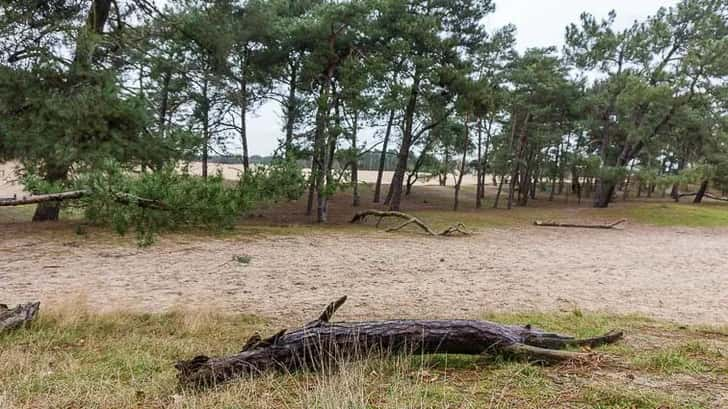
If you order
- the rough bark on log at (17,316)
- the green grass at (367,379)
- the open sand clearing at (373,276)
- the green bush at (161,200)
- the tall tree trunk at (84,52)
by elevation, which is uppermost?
the tall tree trunk at (84,52)

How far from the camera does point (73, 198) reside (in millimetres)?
3539

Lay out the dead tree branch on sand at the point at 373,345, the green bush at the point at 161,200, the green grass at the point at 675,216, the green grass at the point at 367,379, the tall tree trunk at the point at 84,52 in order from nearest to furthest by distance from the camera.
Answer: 1. the green grass at the point at 367,379
2. the dead tree branch on sand at the point at 373,345
3. the green bush at the point at 161,200
4. the tall tree trunk at the point at 84,52
5. the green grass at the point at 675,216

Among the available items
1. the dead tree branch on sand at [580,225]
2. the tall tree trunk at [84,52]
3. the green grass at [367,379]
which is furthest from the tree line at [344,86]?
the dead tree branch on sand at [580,225]

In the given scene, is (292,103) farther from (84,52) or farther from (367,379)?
(367,379)

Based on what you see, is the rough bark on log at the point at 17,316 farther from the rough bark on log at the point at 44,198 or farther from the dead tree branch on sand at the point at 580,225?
the dead tree branch on sand at the point at 580,225

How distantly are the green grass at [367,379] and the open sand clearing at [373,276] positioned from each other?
1.87m

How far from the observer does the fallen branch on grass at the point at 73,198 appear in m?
3.24

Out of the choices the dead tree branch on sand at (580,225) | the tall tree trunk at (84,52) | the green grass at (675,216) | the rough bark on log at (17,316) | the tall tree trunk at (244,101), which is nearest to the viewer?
the rough bark on log at (17,316)

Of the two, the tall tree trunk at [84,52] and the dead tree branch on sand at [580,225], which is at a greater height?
the tall tree trunk at [84,52]

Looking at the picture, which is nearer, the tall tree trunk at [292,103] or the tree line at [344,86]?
the tree line at [344,86]

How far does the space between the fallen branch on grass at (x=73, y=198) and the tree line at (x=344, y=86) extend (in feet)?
1.62

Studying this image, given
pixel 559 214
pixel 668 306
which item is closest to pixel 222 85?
pixel 668 306

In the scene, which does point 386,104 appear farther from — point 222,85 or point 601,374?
point 601,374

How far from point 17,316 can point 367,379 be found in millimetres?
3586
